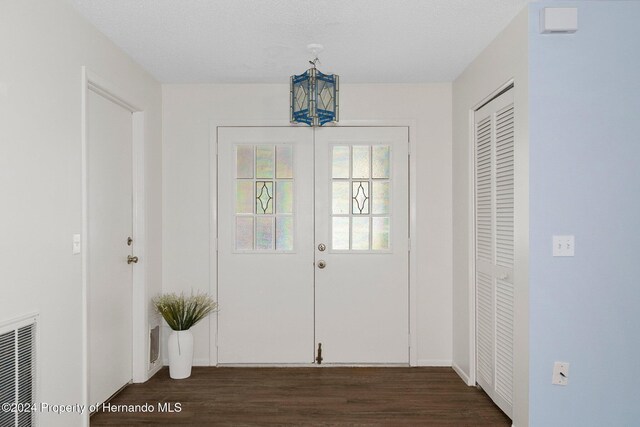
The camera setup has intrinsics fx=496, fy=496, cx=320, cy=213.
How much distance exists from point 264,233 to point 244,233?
0.57 ft

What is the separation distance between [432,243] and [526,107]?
177 centimetres

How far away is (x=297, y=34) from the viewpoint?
10.3 ft

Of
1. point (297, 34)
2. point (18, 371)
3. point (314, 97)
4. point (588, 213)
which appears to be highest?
point (297, 34)

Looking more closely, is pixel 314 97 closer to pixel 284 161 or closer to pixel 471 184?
pixel 284 161

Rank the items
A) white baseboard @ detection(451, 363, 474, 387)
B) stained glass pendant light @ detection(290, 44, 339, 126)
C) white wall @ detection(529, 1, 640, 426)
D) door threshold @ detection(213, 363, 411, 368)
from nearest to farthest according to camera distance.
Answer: white wall @ detection(529, 1, 640, 426) → stained glass pendant light @ detection(290, 44, 339, 126) → white baseboard @ detection(451, 363, 474, 387) → door threshold @ detection(213, 363, 411, 368)

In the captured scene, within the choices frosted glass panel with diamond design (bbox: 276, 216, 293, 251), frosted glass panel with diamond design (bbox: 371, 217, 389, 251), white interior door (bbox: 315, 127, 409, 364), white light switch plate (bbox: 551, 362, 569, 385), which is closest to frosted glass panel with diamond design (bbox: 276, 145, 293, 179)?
white interior door (bbox: 315, 127, 409, 364)

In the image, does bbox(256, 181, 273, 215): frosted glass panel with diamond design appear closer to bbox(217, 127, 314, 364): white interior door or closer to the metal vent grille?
bbox(217, 127, 314, 364): white interior door

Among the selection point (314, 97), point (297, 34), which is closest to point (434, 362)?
point (314, 97)

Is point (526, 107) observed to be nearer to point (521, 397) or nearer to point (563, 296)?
point (563, 296)

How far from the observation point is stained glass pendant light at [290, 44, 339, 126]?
294cm

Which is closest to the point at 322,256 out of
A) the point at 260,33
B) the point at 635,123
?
the point at 260,33

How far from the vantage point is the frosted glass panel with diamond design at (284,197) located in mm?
4266

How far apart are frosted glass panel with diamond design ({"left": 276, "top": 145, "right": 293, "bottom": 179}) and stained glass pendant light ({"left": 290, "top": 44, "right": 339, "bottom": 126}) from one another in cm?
124

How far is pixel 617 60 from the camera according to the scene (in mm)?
2645
